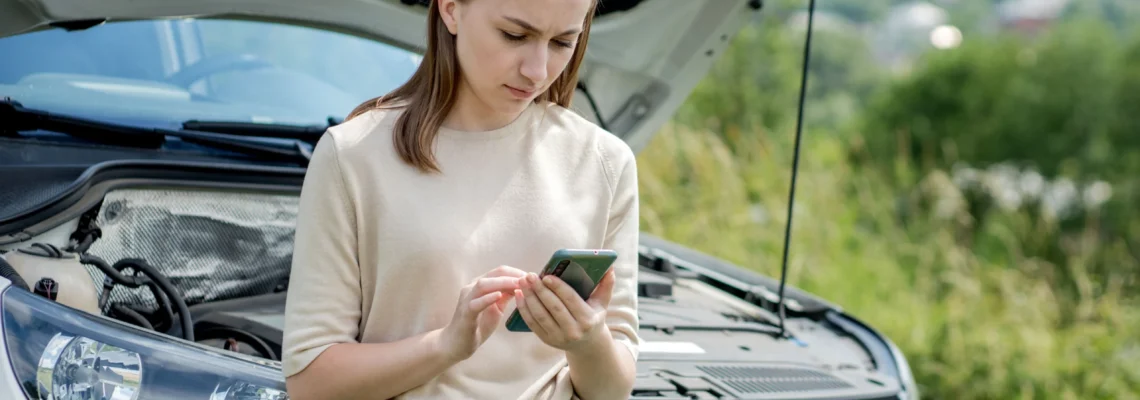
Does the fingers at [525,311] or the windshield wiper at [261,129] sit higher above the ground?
the windshield wiper at [261,129]

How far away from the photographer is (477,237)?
153 centimetres

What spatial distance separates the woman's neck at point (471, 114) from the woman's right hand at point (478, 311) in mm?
239

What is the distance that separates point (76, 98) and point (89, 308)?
640 mm

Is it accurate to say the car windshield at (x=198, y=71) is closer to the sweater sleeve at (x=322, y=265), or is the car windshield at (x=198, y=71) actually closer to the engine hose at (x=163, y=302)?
the engine hose at (x=163, y=302)

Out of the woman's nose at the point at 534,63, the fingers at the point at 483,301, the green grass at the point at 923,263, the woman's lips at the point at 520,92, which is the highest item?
the woman's nose at the point at 534,63

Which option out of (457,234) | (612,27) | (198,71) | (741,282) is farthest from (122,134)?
(741,282)

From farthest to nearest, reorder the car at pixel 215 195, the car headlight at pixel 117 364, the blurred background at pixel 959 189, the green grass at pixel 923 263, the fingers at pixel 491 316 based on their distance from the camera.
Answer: the blurred background at pixel 959 189, the green grass at pixel 923 263, the car at pixel 215 195, the car headlight at pixel 117 364, the fingers at pixel 491 316

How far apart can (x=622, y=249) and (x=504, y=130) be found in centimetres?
25

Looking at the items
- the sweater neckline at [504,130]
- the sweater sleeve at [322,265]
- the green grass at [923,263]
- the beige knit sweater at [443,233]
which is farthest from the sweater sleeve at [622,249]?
the green grass at [923,263]

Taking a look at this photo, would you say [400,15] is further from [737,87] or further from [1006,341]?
[737,87]

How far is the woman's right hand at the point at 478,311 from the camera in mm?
1431

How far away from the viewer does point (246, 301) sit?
2.73 metres

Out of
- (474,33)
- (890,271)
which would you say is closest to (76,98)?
(474,33)

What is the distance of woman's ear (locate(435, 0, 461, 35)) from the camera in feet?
5.12
